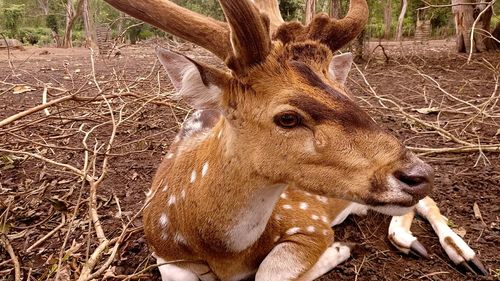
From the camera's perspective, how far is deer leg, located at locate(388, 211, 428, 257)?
3.10m

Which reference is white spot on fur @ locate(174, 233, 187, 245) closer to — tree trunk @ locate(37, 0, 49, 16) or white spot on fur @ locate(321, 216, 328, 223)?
white spot on fur @ locate(321, 216, 328, 223)

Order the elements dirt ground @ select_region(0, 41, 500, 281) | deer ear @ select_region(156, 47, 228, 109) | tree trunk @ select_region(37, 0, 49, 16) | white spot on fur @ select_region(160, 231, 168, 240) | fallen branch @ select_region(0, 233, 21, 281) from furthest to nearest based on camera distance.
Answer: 1. tree trunk @ select_region(37, 0, 49, 16)
2. dirt ground @ select_region(0, 41, 500, 281)
3. white spot on fur @ select_region(160, 231, 168, 240)
4. fallen branch @ select_region(0, 233, 21, 281)
5. deer ear @ select_region(156, 47, 228, 109)

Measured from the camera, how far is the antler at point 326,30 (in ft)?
8.04

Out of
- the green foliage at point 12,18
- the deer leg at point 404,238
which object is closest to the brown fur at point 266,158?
the deer leg at point 404,238

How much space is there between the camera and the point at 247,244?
257cm

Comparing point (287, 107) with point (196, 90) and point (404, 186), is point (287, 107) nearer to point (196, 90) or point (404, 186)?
point (196, 90)

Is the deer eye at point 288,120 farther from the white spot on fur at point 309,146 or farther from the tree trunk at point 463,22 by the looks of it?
the tree trunk at point 463,22

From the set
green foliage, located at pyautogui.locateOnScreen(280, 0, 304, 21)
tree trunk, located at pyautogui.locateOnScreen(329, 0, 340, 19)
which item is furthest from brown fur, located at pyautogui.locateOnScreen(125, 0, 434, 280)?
green foliage, located at pyautogui.locateOnScreen(280, 0, 304, 21)

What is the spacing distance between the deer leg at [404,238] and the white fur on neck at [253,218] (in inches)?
43.0

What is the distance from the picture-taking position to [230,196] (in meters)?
2.42

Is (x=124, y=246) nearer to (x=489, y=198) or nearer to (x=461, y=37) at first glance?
(x=489, y=198)

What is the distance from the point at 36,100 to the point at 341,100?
6.02m

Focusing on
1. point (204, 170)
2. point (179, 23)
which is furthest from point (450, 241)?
point (179, 23)

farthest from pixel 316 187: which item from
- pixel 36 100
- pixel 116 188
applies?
pixel 36 100
